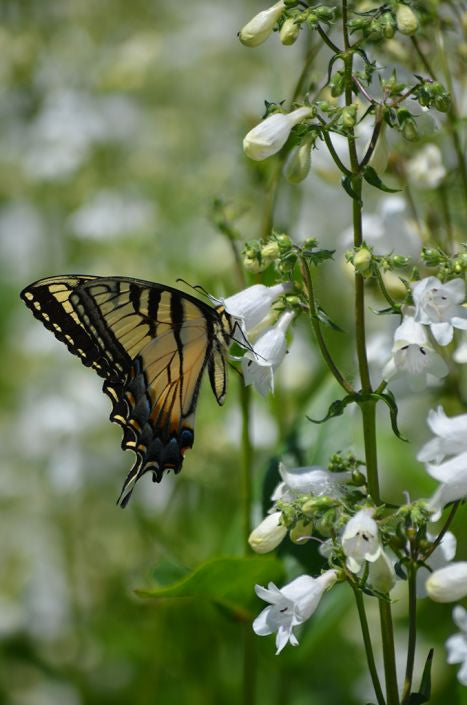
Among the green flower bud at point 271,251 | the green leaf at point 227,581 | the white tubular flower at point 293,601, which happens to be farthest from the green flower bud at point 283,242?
the green leaf at point 227,581

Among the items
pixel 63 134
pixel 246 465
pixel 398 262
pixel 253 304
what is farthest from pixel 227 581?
pixel 63 134

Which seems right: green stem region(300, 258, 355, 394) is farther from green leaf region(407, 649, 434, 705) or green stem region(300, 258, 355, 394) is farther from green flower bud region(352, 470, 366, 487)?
green leaf region(407, 649, 434, 705)

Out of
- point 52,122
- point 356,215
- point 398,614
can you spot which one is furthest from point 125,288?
point 52,122

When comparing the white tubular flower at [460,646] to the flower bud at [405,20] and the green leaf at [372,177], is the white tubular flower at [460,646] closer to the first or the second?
the green leaf at [372,177]

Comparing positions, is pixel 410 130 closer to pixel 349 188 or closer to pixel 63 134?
pixel 349 188

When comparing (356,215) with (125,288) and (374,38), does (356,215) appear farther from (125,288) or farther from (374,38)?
(125,288)

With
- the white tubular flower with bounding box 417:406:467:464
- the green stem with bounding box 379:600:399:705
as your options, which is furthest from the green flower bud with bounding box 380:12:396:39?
the green stem with bounding box 379:600:399:705
